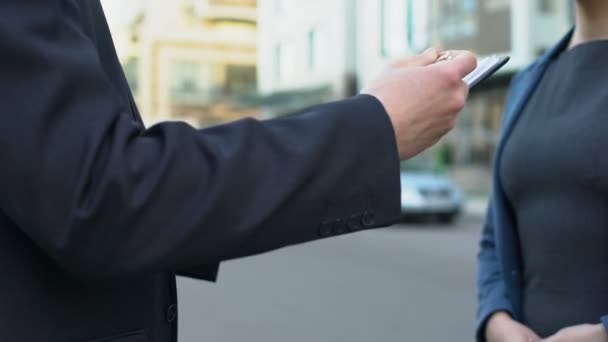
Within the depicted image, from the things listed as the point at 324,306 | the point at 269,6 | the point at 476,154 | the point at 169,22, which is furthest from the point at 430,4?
the point at 169,22

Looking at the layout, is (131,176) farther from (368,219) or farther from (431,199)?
(431,199)

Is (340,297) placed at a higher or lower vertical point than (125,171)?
lower

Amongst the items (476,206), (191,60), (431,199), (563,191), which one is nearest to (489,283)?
(563,191)

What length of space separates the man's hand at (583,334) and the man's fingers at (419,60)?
0.70 m

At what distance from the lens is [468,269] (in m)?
7.93

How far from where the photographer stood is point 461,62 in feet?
3.07

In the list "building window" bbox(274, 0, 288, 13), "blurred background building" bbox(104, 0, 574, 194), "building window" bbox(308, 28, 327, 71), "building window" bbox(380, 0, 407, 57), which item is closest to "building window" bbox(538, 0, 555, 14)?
"blurred background building" bbox(104, 0, 574, 194)

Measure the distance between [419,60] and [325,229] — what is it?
0.27 metres

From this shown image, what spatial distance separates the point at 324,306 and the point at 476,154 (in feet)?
52.4

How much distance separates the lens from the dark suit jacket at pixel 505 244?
171 cm

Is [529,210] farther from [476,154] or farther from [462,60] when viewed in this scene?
[476,154]

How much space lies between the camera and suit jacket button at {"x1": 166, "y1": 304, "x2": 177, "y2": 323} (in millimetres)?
1020

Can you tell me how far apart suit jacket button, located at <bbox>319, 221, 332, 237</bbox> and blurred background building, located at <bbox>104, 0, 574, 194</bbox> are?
2.91 metres

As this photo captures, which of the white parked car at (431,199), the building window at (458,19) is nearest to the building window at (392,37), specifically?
the white parked car at (431,199)
